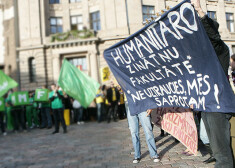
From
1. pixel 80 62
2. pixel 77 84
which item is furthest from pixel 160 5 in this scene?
pixel 80 62

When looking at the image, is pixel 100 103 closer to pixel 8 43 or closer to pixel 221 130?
pixel 221 130

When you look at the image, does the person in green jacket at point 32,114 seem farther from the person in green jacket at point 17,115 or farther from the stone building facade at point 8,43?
the stone building facade at point 8,43

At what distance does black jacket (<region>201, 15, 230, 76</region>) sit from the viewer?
2471 mm

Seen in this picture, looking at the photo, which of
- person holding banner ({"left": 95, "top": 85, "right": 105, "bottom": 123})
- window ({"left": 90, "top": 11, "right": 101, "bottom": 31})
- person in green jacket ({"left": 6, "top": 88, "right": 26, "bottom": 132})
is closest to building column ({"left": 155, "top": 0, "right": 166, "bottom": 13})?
window ({"left": 90, "top": 11, "right": 101, "bottom": 31})

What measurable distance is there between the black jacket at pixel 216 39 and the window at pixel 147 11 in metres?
1.13

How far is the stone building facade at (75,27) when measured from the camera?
3320 millimetres

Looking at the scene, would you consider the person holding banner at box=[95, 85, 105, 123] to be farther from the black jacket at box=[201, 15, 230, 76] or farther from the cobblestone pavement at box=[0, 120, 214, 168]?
the black jacket at box=[201, 15, 230, 76]

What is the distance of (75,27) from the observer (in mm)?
16906

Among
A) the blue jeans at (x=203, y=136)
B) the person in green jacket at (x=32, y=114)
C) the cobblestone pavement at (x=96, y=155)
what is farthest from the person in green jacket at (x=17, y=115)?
the blue jeans at (x=203, y=136)

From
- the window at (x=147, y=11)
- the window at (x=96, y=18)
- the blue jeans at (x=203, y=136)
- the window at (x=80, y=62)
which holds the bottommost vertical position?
the blue jeans at (x=203, y=136)

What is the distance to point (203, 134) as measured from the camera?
4082mm

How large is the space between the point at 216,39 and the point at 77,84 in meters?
7.79

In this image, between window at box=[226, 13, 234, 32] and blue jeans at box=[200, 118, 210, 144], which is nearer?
window at box=[226, 13, 234, 32]

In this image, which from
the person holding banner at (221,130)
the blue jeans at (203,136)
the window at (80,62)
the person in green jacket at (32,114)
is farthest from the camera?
the window at (80,62)
